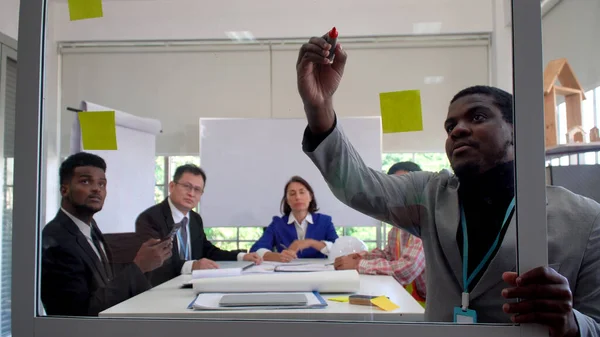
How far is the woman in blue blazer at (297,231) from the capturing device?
1.05 meters

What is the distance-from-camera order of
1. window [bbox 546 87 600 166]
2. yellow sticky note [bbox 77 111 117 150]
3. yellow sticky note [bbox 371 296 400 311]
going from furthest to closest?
window [bbox 546 87 600 166], yellow sticky note [bbox 77 111 117 150], yellow sticky note [bbox 371 296 400 311]

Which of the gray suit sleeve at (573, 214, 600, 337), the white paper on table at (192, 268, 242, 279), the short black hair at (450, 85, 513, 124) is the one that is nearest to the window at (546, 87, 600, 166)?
the gray suit sleeve at (573, 214, 600, 337)

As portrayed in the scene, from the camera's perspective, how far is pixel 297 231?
3.71 feet

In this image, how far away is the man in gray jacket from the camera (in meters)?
0.69

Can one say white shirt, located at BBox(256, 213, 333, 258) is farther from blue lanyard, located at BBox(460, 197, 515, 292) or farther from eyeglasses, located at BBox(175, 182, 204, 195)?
blue lanyard, located at BBox(460, 197, 515, 292)

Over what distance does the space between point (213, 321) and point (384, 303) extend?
1.00ft

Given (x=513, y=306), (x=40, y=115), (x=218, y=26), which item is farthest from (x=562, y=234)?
(x=40, y=115)

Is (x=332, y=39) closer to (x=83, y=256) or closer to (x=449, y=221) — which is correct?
(x=449, y=221)

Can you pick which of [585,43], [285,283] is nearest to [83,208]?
[285,283]

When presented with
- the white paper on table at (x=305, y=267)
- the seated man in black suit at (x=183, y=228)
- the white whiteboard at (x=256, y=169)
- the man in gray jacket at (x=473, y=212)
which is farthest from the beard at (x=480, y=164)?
the seated man in black suit at (x=183, y=228)

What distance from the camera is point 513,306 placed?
671mm

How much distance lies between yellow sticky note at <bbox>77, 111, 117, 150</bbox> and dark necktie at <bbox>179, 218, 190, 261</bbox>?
226 mm

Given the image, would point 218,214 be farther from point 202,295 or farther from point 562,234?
point 562,234

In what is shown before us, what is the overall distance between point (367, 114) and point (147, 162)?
508 millimetres
